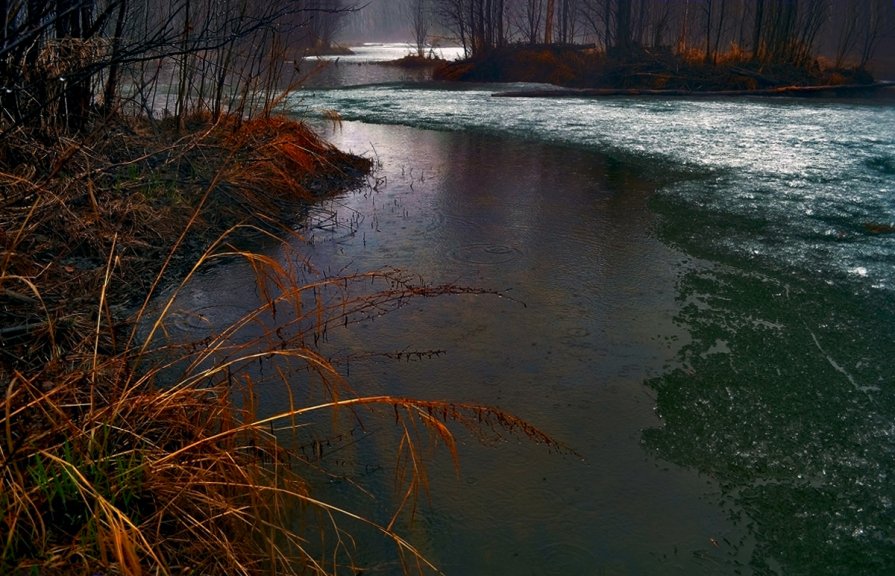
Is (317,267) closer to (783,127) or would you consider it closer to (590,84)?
(783,127)

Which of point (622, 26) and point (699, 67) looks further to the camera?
point (622, 26)

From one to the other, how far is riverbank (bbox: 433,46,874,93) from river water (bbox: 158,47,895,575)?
8121mm

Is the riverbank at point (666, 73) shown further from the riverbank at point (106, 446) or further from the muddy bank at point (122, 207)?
the riverbank at point (106, 446)

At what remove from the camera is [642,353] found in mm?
2779

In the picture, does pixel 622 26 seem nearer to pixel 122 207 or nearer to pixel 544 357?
pixel 122 207

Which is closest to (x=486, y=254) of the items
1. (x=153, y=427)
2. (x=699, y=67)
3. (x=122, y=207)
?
(x=122, y=207)

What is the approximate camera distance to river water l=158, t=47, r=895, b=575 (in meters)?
1.85

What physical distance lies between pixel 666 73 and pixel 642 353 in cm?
1277

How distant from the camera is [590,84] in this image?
15.1 metres

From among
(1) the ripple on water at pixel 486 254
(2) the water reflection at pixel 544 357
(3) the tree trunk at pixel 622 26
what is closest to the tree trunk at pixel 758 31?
(3) the tree trunk at pixel 622 26

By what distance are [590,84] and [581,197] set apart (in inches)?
421

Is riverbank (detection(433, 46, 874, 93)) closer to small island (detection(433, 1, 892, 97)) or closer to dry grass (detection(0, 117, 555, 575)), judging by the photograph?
small island (detection(433, 1, 892, 97))

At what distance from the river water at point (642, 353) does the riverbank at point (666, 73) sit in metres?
8.12

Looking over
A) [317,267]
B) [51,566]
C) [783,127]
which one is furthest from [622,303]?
[783,127]
